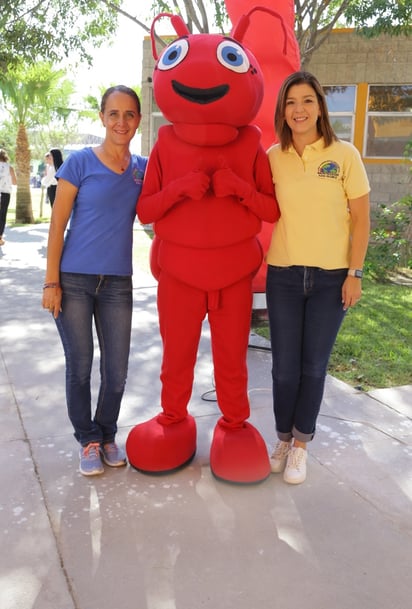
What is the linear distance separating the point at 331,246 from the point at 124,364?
3.78ft

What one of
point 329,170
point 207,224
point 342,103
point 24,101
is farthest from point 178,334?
point 24,101

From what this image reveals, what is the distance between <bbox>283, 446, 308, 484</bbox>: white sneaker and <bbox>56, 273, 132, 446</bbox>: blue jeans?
2.97 feet

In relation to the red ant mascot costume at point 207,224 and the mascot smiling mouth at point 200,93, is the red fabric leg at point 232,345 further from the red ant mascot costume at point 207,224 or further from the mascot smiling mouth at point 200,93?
the mascot smiling mouth at point 200,93

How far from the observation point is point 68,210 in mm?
2711

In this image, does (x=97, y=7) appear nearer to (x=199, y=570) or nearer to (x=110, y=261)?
(x=110, y=261)

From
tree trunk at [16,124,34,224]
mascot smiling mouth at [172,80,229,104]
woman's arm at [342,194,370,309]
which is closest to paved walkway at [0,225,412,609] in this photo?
woman's arm at [342,194,370,309]

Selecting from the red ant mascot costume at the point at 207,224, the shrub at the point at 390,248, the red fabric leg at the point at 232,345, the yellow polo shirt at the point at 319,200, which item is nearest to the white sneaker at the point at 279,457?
the red ant mascot costume at the point at 207,224

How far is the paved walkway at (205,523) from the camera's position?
2.12 meters

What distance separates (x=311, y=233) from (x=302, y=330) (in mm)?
462

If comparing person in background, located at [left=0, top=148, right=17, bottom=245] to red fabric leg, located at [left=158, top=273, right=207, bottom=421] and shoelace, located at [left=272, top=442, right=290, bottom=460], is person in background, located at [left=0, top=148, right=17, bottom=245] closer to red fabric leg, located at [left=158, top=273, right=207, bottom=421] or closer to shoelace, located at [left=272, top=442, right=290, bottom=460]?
red fabric leg, located at [left=158, top=273, right=207, bottom=421]

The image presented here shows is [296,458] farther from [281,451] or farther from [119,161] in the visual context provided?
[119,161]

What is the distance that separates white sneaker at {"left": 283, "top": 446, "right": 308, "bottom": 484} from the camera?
290cm

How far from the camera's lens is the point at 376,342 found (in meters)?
5.36

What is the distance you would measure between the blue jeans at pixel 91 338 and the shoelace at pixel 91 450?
25 millimetres
